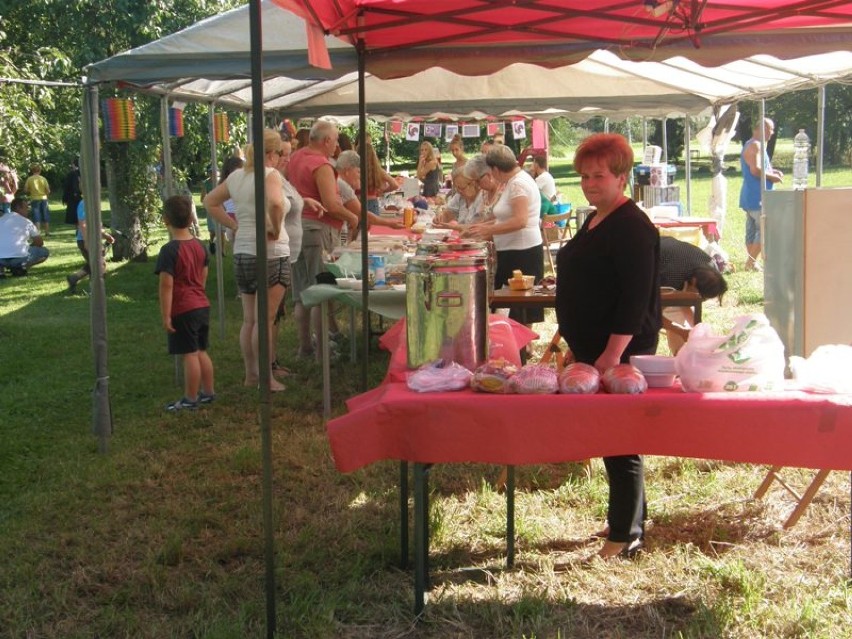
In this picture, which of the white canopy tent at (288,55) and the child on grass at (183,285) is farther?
the child on grass at (183,285)

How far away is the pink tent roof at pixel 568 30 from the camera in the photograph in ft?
12.9

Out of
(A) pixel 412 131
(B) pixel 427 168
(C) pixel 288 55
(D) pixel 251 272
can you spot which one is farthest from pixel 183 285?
(A) pixel 412 131

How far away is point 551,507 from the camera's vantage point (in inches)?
178

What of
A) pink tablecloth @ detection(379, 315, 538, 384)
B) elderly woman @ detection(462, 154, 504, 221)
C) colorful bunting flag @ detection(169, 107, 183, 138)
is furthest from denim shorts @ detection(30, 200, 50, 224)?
pink tablecloth @ detection(379, 315, 538, 384)

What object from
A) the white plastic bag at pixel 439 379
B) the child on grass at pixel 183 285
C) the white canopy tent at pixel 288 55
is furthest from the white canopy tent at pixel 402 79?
the white plastic bag at pixel 439 379

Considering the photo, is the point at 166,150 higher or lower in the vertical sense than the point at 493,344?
higher

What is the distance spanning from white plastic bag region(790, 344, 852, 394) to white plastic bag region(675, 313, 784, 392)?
90 millimetres

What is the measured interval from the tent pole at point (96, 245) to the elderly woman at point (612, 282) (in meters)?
2.96

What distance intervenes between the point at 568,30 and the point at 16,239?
474 inches

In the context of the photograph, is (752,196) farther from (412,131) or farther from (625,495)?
(412,131)

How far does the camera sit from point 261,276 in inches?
118

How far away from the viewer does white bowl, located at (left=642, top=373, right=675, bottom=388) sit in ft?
10.2

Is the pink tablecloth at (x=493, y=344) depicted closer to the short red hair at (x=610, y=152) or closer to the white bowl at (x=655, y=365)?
the white bowl at (x=655, y=365)

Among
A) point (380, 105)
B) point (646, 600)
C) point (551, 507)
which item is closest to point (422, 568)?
point (646, 600)
